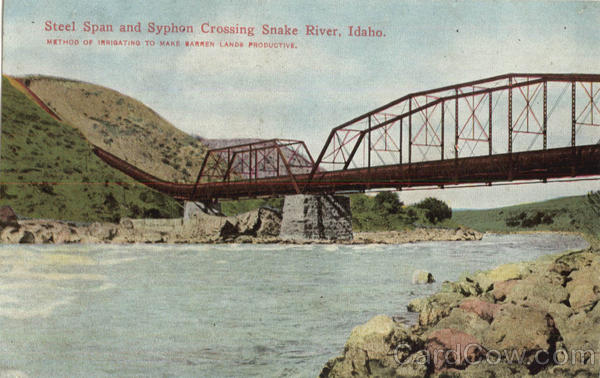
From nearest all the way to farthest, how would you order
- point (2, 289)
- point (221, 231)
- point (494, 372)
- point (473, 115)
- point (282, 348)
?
point (494, 372) < point (282, 348) < point (2, 289) < point (473, 115) < point (221, 231)

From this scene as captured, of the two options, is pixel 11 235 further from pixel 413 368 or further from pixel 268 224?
pixel 413 368

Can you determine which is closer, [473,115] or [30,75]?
[30,75]

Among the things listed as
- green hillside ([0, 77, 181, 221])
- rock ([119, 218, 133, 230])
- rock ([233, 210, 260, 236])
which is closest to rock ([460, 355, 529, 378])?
green hillside ([0, 77, 181, 221])

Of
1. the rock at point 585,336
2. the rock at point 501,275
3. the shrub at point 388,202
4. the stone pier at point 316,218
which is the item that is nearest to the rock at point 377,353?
the rock at point 585,336

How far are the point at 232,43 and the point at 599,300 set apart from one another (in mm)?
8570

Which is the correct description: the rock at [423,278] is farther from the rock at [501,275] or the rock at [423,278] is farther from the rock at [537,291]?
the rock at [537,291]

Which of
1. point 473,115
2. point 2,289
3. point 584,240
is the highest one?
point 473,115

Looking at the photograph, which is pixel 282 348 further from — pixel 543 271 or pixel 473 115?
pixel 473 115

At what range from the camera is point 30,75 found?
41.7 ft

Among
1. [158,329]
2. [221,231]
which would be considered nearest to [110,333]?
[158,329]

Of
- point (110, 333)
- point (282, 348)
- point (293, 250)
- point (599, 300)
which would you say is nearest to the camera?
point (599, 300)

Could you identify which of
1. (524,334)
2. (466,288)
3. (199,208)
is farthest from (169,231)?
(524,334)

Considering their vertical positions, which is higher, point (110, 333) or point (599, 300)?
point (599, 300)

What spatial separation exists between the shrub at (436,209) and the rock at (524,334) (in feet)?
62.8
